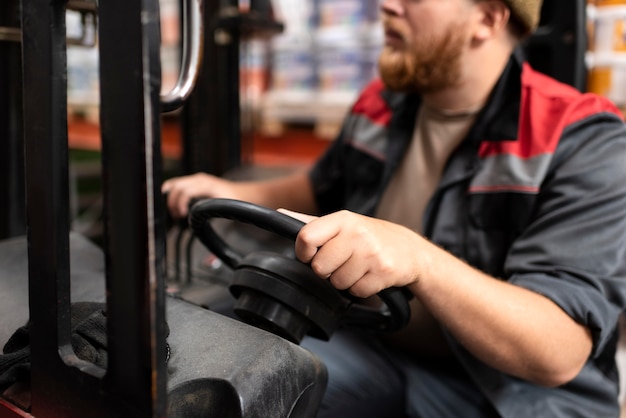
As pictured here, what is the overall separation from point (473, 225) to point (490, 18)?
440mm

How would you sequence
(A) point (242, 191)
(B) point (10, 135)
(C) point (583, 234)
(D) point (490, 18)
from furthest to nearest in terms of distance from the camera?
(B) point (10, 135)
(A) point (242, 191)
(D) point (490, 18)
(C) point (583, 234)

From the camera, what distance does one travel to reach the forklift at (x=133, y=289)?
0.56 meters

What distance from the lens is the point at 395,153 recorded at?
1417 millimetres

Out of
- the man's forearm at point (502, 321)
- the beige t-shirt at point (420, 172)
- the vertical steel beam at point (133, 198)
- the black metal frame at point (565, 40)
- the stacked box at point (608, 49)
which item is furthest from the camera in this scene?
the stacked box at point (608, 49)

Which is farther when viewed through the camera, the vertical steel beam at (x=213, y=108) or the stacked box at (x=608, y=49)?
the vertical steel beam at (x=213, y=108)

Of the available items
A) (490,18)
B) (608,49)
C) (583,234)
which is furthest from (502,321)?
(608,49)

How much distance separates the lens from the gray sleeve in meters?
1.00

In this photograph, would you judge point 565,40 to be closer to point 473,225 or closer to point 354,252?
point 473,225

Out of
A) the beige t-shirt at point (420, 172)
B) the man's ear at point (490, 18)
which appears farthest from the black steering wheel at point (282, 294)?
the man's ear at point (490, 18)

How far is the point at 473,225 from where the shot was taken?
1.22 metres

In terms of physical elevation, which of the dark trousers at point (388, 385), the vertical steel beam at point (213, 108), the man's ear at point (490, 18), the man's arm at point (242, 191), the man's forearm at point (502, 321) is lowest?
the dark trousers at point (388, 385)

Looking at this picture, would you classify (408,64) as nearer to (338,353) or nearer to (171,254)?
(338,353)

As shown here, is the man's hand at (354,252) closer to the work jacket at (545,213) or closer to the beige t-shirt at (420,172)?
the work jacket at (545,213)

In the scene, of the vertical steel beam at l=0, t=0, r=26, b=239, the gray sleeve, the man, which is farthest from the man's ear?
the vertical steel beam at l=0, t=0, r=26, b=239
